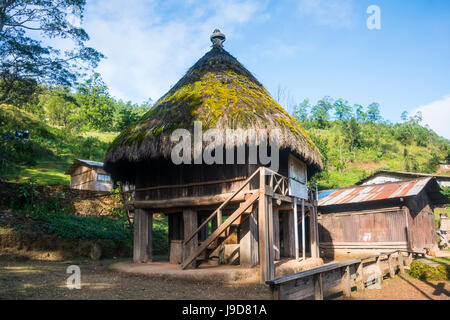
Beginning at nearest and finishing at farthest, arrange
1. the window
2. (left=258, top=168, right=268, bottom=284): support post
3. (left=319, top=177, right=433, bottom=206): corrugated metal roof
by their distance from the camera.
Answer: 1. (left=258, top=168, right=268, bottom=284): support post
2. (left=319, top=177, right=433, bottom=206): corrugated metal roof
3. the window

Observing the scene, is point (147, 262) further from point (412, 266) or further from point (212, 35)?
point (212, 35)

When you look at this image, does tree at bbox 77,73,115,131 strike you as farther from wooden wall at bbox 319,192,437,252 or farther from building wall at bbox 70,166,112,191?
wooden wall at bbox 319,192,437,252

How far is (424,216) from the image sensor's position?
17594 millimetres

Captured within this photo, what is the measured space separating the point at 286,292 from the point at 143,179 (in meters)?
8.32

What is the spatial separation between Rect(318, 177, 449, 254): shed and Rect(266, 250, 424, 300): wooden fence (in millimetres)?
3000

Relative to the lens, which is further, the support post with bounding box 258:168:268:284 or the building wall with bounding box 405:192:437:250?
the building wall with bounding box 405:192:437:250

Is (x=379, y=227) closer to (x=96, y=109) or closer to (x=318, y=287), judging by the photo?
(x=318, y=287)

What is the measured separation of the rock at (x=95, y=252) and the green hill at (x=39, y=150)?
34.4 feet

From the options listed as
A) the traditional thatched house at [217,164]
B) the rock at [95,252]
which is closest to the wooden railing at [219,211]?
the traditional thatched house at [217,164]

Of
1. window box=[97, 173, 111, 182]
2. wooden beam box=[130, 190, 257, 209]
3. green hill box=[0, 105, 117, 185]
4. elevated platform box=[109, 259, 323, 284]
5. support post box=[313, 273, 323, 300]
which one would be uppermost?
green hill box=[0, 105, 117, 185]

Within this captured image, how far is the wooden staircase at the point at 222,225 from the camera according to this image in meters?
8.82

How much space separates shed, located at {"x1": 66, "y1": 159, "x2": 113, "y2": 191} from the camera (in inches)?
1083

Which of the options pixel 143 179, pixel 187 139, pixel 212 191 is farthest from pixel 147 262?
pixel 187 139

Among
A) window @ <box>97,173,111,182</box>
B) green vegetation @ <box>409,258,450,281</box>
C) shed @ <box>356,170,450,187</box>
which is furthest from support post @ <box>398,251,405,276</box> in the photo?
window @ <box>97,173,111,182</box>
